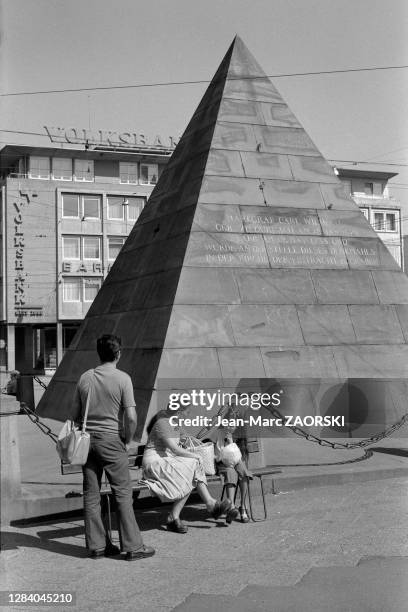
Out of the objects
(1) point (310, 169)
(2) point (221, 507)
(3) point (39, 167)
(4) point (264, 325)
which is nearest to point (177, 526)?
(2) point (221, 507)

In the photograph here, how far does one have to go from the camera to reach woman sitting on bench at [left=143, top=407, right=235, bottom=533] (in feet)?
21.5

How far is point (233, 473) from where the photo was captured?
7102 millimetres

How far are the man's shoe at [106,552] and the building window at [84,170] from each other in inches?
2003

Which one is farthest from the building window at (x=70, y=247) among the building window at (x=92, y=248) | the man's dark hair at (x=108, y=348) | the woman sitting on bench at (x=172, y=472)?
the man's dark hair at (x=108, y=348)

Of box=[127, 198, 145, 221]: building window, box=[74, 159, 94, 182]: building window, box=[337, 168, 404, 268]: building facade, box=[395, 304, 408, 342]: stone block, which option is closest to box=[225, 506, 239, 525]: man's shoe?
box=[395, 304, 408, 342]: stone block

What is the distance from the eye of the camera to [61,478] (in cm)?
837

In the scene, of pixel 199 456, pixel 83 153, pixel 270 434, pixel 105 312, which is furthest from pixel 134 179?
pixel 199 456

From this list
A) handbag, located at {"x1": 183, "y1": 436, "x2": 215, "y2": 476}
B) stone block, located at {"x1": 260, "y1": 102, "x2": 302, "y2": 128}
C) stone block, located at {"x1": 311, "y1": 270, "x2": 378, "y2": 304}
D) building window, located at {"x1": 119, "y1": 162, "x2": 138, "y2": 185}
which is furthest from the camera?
building window, located at {"x1": 119, "y1": 162, "x2": 138, "y2": 185}

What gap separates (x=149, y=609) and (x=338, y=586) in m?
1.23

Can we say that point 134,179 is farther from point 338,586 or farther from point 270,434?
point 338,586

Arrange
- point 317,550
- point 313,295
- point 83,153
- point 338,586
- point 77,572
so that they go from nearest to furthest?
point 338,586 < point 77,572 < point 317,550 < point 313,295 < point 83,153

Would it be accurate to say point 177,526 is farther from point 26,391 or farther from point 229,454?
point 26,391

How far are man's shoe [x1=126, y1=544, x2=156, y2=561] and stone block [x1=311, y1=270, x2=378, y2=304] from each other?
273 inches

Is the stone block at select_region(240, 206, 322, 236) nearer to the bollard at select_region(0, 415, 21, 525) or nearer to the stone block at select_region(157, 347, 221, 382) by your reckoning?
the stone block at select_region(157, 347, 221, 382)
